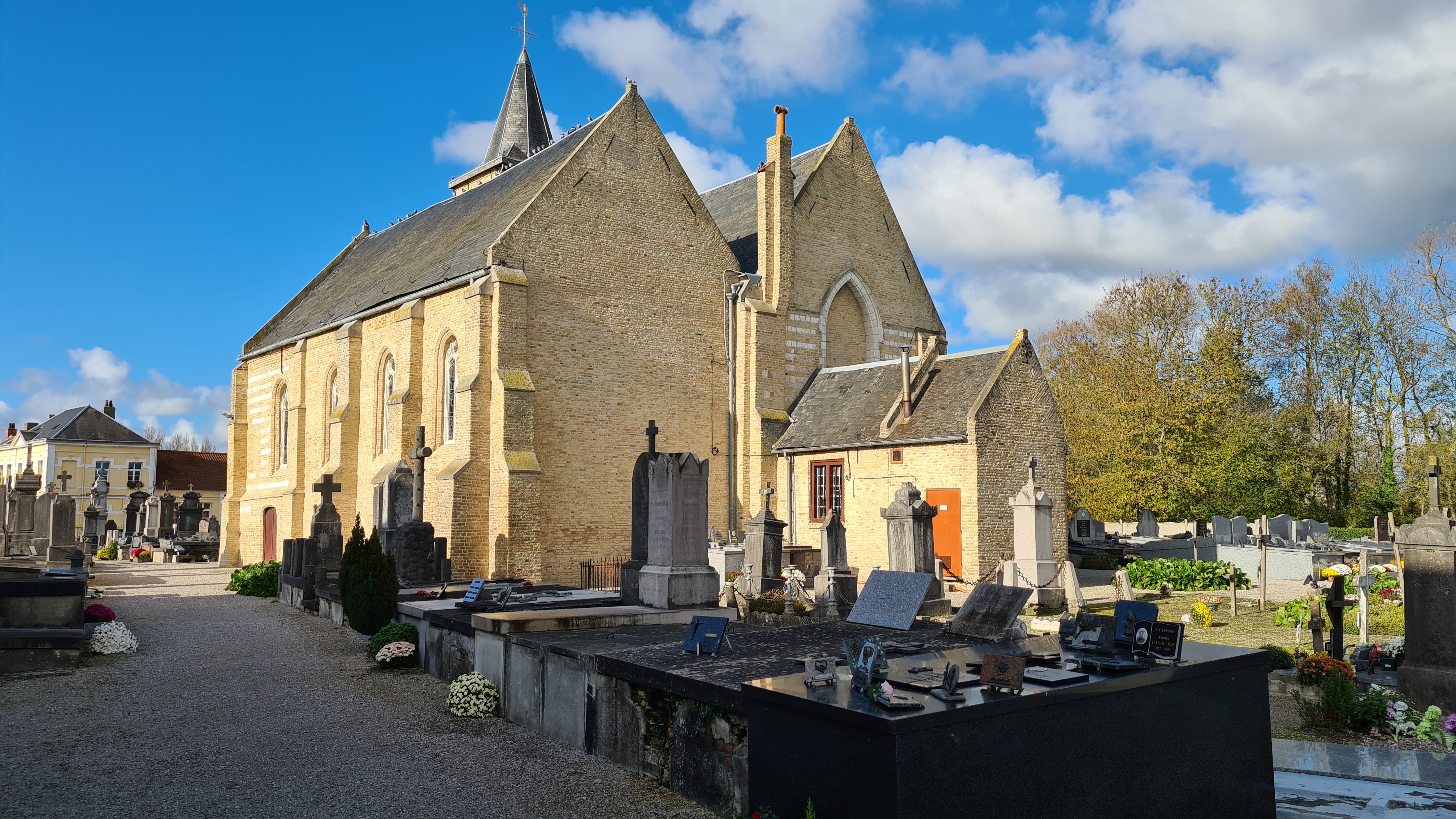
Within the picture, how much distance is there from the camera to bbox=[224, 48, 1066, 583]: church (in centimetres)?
2077

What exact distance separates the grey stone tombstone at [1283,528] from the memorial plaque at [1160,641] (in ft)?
81.5

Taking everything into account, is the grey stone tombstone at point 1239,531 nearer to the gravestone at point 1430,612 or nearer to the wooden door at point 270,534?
the gravestone at point 1430,612

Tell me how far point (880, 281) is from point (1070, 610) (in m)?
13.9

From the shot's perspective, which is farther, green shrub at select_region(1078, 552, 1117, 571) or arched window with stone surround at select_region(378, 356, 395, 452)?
green shrub at select_region(1078, 552, 1117, 571)

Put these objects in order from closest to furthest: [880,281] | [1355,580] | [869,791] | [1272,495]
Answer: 1. [869,791]
2. [1355,580]
3. [880,281]
4. [1272,495]

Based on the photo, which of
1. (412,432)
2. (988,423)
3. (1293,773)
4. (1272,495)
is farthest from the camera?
(1272,495)

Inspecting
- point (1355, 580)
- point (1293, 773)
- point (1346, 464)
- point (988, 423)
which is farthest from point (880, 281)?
point (1293, 773)

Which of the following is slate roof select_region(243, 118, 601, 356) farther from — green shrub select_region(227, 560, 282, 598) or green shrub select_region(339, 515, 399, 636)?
green shrub select_region(339, 515, 399, 636)

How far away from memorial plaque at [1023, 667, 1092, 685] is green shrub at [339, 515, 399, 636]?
1048 centimetres

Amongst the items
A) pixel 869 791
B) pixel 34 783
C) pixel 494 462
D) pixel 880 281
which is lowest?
pixel 34 783

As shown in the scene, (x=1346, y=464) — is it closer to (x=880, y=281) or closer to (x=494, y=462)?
(x=880, y=281)

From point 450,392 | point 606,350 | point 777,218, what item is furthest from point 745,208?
point 450,392

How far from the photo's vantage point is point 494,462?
20.6 meters

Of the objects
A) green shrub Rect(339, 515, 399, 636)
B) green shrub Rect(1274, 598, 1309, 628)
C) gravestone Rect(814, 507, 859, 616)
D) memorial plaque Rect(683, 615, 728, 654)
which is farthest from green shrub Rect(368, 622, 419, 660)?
green shrub Rect(1274, 598, 1309, 628)
